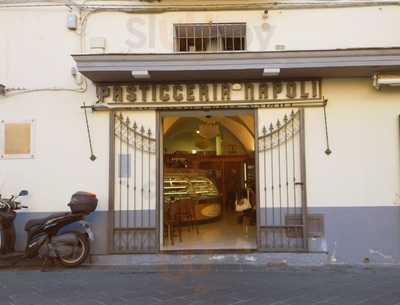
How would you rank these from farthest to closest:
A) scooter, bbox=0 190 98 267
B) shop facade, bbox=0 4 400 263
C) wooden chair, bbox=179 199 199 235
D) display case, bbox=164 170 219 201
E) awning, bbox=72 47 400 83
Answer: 1. display case, bbox=164 170 219 201
2. wooden chair, bbox=179 199 199 235
3. shop facade, bbox=0 4 400 263
4. scooter, bbox=0 190 98 267
5. awning, bbox=72 47 400 83

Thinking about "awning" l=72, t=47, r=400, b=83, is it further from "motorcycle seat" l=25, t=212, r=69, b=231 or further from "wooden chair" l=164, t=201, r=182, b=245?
"wooden chair" l=164, t=201, r=182, b=245

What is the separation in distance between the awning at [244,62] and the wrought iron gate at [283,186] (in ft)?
3.47

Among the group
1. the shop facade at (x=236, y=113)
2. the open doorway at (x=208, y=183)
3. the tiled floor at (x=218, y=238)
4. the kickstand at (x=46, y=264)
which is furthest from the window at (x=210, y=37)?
the kickstand at (x=46, y=264)

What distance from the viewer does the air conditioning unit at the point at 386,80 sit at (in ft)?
24.0

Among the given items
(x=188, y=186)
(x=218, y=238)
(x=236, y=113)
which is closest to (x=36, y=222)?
(x=218, y=238)

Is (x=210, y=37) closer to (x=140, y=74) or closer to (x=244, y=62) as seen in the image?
(x=244, y=62)

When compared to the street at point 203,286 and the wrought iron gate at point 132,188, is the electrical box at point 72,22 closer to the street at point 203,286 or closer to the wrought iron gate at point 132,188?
the wrought iron gate at point 132,188

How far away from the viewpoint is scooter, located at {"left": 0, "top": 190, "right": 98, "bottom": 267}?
23.3 feet

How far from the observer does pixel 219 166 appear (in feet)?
57.8

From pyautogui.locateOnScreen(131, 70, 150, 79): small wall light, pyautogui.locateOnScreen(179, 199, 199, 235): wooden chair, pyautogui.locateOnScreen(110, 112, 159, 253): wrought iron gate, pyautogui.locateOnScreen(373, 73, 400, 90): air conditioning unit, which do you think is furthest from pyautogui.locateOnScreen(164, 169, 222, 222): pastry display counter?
pyautogui.locateOnScreen(373, 73, 400, 90): air conditioning unit

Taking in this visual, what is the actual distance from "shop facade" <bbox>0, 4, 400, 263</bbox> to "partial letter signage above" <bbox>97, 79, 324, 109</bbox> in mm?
19

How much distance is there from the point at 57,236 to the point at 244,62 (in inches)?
173

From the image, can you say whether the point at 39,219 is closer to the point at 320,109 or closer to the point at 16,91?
the point at 16,91

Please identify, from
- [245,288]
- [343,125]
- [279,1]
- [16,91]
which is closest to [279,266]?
[245,288]
